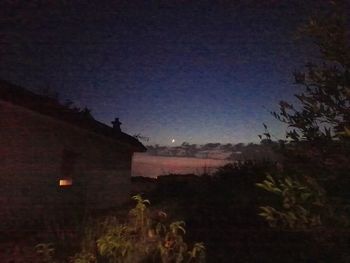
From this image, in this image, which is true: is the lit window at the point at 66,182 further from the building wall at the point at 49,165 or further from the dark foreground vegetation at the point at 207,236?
the dark foreground vegetation at the point at 207,236

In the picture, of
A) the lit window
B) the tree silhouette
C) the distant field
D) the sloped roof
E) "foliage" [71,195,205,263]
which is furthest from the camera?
the distant field

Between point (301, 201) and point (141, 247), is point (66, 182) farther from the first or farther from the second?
point (301, 201)

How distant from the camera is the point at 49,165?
14289 mm

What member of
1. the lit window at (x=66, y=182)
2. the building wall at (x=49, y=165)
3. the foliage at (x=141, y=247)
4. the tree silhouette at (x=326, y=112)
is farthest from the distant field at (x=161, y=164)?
the tree silhouette at (x=326, y=112)

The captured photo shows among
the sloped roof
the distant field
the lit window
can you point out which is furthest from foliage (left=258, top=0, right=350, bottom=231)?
the distant field

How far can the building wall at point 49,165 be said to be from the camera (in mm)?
13086

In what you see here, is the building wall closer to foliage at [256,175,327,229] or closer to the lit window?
the lit window

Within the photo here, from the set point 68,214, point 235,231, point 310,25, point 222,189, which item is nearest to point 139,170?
point 222,189

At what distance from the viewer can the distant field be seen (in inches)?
1380

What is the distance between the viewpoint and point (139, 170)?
35.6m

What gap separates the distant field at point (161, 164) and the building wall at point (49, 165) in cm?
1644

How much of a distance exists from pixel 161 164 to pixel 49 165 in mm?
22478

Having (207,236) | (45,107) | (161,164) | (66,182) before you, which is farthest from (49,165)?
(161,164)

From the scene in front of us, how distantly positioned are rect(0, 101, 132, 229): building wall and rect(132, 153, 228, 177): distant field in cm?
1644
